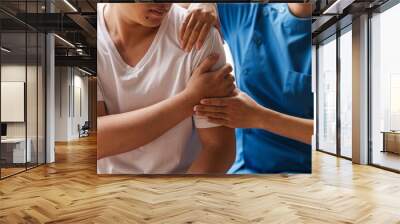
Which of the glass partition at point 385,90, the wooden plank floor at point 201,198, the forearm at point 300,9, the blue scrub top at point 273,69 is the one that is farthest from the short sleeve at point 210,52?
the glass partition at point 385,90

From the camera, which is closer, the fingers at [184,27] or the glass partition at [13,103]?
the fingers at [184,27]

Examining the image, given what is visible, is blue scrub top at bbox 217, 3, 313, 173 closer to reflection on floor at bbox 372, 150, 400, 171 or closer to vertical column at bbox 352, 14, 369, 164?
reflection on floor at bbox 372, 150, 400, 171

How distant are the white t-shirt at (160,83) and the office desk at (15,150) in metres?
1.92

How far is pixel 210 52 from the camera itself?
618cm

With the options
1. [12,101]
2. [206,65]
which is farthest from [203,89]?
[12,101]

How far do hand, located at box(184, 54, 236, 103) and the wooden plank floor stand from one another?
4.54 ft

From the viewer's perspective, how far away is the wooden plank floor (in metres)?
3.92

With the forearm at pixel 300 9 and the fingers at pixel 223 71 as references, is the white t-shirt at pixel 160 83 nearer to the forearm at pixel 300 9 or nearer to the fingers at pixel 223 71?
the fingers at pixel 223 71

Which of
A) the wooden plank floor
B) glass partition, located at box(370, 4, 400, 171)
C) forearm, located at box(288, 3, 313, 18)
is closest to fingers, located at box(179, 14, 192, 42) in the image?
forearm, located at box(288, 3, 313, 18)

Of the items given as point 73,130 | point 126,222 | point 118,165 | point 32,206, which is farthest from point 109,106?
point 73,130

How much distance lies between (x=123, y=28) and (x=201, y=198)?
313 centimetres

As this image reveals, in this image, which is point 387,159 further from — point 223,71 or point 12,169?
point 12,169

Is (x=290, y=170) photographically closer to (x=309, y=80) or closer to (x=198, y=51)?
(x=309, y=80)

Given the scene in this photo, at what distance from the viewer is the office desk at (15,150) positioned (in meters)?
6.53
